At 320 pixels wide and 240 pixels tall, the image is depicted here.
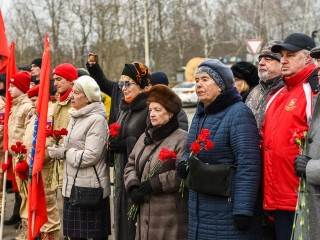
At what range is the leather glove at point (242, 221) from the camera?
394 centimetres

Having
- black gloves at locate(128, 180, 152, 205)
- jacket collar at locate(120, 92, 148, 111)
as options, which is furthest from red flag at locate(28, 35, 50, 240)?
black gloves at locate(128, 180, 152, 205)

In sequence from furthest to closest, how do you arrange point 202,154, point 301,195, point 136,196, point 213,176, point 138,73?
point 138,73, point 136,196, point 202,154, point 213,176, point 301,195

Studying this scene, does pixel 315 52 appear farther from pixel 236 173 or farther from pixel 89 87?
pixel 89 87

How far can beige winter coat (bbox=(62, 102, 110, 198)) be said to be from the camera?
5309mm

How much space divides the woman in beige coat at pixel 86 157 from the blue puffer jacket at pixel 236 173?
134 cm

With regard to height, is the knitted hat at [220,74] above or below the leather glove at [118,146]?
above

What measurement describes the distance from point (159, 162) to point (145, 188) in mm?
245

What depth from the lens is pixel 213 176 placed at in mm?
4027

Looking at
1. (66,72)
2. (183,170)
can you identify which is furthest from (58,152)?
(183,170)

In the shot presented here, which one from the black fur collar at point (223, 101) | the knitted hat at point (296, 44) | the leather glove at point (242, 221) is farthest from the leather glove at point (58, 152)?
the knitted hat at point (296, 44)

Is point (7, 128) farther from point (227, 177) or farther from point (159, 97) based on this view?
point (227, 177)

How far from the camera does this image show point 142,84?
5.61 metres

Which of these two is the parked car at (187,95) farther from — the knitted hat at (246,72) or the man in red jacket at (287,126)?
the man in red jacket at (287,126)

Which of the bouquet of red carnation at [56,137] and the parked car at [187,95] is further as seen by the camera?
the parked car at [187,95]
